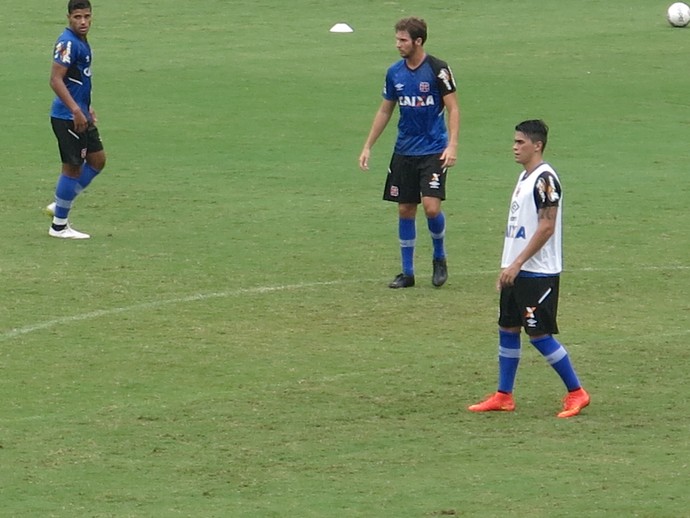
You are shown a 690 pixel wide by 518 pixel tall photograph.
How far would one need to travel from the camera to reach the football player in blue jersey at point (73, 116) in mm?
15195

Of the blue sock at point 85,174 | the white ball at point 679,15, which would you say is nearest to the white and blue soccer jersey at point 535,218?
the blue sock at point 85,174

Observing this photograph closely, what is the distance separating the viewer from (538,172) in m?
9.95

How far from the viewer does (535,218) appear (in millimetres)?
9945

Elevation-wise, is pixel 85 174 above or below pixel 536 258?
below

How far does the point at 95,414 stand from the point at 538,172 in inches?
124

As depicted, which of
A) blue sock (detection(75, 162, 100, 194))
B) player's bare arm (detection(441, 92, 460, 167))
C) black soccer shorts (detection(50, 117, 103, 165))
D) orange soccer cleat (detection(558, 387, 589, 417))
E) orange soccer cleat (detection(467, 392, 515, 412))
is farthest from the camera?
blue sock (detection(75, 162, 100, 194))

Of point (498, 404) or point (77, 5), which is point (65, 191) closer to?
point (77, 5)

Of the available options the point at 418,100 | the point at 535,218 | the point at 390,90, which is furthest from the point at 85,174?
the point at 535,218

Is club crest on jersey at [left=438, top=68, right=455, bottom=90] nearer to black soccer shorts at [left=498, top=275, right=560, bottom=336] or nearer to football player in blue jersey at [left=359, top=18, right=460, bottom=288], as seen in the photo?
football player in blue jersey at [left=359, top=18, right=460, bottom=288]

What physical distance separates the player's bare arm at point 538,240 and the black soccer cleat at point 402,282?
4156mm

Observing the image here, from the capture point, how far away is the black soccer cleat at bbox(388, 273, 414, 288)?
14000mm

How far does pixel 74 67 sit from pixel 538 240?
22.9 feet

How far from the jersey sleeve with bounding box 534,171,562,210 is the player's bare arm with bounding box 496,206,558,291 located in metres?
0.03

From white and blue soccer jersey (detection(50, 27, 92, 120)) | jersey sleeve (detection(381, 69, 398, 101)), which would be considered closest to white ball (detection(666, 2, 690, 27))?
white and blue soccer jersey (detection(50, 27, 92, 120))
